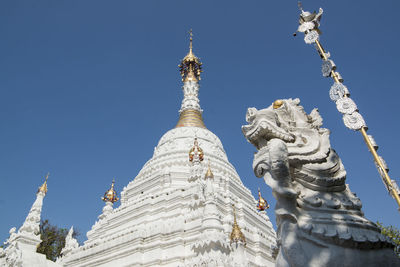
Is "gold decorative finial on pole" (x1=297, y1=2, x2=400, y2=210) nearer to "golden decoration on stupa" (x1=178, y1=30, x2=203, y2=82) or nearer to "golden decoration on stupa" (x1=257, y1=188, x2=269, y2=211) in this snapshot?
"golden decoration on stupa" (x1=257, y1=188, x2=269, y2=211)

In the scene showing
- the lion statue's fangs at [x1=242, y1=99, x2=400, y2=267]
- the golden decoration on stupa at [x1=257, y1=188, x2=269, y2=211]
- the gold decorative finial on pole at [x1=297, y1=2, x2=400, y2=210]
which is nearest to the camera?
the lion statue's fangs at [x1=242, y1=99, x2=400, y2=267]

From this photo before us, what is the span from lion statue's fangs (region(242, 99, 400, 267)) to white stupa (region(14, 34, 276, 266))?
8.24m

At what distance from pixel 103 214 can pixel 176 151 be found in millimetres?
7903

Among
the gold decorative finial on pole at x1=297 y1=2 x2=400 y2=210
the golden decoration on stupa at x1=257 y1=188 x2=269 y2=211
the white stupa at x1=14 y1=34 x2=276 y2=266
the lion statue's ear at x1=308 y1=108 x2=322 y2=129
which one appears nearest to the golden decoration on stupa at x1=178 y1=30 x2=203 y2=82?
the white stupa at x1=14 y1=34 x2=276 y2=266

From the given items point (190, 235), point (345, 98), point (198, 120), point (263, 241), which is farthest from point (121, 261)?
point (198, 120)

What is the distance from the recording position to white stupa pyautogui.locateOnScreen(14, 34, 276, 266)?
1241 centimetres

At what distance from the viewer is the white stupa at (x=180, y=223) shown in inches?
488

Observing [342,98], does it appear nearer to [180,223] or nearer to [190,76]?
[180,223]

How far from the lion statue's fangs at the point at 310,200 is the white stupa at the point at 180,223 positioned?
8244 mm

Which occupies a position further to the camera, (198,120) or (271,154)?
(198,120)

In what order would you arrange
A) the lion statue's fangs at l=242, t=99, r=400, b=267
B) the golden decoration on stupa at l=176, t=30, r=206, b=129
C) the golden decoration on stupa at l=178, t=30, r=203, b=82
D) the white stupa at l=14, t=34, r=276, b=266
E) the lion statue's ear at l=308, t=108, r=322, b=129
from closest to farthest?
the lion statue's fangs at l=242, t=99, r=400, b=267 < the lion statue's ear at l=308, t=108, r=322, b=129 < the white stupa at l=14, t=34, r=276, b=266 < the golden decoration on stupa at l=176, t=30, r=206, b=129 < the golden decoration on stupa at l=178, t=30, r=203, b=82

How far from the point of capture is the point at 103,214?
24938 mm

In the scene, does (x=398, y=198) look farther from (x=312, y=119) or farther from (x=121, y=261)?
(x=121, y=261)

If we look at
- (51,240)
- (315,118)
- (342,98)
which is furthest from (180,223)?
(51,240)
